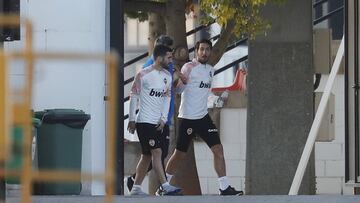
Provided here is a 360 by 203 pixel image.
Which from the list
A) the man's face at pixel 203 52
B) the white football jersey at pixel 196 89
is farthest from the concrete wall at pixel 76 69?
the man's face at pixel 203 52

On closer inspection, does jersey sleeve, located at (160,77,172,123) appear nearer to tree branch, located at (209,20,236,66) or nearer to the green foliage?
the green foliage

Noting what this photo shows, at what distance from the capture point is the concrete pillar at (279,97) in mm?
15312

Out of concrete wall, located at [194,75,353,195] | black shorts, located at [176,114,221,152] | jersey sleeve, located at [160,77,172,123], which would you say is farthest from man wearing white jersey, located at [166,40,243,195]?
concrete wall, located at [194,75,353,195]

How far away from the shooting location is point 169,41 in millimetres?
11836

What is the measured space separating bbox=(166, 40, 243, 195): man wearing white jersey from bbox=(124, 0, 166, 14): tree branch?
356 cm

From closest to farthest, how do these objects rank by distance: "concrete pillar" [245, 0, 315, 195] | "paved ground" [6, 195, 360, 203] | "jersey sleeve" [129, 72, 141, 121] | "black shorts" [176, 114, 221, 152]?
"paved ground" [6, 195, 360, 203] → "jersey sleeve" [129, 72, 141, 121] → "black shorts" [176, 114, 221, 152] → "concrete pillar" [245, 0, 315, 195]

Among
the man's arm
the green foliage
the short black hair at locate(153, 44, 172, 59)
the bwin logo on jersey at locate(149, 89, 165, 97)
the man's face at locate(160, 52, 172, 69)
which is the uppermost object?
the green foliage

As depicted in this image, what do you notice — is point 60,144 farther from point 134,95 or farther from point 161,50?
point 161,50

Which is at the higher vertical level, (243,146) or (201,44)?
(201,44)

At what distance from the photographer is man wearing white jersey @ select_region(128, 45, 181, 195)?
11.5 m

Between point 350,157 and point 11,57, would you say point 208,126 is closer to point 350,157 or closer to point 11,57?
point 350,157

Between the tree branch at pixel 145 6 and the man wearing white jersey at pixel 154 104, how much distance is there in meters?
3.97

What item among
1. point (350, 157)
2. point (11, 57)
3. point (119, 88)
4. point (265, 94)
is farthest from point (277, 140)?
point (11, 57)

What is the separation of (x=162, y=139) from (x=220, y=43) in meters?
4.07
